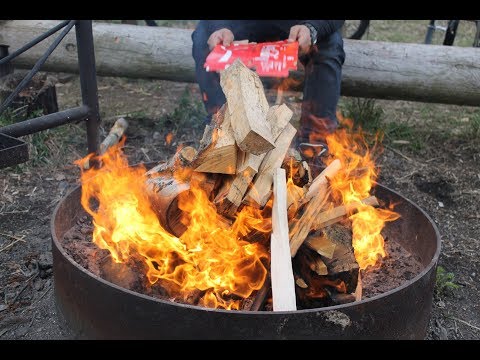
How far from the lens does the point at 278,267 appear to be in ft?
7.32

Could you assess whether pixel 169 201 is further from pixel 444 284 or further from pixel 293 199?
pixel 444 284

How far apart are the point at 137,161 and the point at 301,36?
1.56m

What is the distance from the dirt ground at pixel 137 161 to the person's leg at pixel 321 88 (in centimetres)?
64

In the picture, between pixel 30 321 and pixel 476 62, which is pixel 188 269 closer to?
pixel 30 321

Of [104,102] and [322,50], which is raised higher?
[322,50]

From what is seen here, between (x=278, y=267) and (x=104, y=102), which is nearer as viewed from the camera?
(x=278, y=267)

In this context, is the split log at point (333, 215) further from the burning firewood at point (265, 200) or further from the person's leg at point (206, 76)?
the person's leg at point (206, 76)

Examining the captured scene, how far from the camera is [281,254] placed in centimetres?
225

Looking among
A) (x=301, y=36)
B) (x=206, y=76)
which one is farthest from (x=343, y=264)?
(x=206, y=76)

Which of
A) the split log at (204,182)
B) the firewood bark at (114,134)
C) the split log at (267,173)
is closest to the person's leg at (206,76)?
the firewood bark at (114,134)
